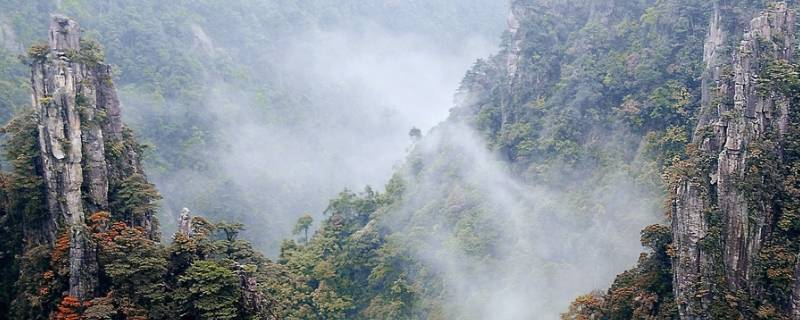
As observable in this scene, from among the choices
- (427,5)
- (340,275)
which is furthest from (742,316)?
(427,5)

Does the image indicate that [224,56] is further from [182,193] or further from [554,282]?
[554,282]

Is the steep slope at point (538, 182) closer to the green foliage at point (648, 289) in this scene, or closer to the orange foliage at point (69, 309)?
the green foliage at point (648, 289)

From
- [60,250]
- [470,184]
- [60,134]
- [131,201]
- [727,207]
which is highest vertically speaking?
[470,184]

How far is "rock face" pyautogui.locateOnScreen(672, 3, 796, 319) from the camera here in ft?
96.8

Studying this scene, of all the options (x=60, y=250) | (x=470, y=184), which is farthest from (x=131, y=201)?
(x=470, y=184)

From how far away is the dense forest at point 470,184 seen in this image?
29406mm

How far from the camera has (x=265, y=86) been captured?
299ft

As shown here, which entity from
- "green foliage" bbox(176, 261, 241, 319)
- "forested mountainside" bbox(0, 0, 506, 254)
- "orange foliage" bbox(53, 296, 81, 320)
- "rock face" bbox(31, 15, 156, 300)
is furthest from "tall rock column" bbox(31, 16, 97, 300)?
"forested mountainside" bbox(0, 0, 506, 254)

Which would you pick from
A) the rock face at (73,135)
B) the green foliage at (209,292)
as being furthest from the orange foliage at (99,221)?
the green foliage at (209,292)

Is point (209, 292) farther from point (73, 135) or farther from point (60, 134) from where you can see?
point (60, 134)

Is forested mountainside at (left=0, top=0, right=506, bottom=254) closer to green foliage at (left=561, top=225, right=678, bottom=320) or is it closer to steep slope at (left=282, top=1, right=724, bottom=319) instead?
steep slope at (left=282, top=1, right=724, bottom=319)

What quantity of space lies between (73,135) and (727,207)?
23.8 metres

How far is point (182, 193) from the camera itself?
223 ft

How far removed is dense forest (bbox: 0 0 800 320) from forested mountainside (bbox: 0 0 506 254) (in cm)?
37
